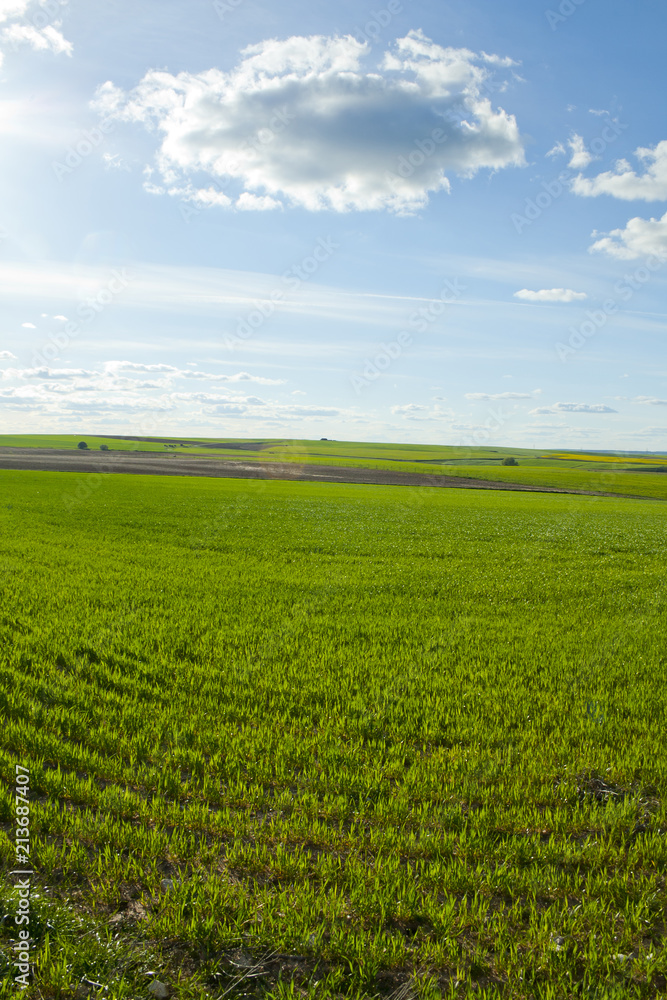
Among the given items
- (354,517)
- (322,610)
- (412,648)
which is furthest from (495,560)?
(354,517)

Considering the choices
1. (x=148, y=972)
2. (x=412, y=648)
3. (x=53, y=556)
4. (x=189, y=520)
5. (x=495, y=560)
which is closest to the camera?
(x=148, y=972)

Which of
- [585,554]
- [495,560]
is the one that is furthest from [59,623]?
[585,554]

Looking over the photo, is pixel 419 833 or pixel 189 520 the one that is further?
pixel 189 520

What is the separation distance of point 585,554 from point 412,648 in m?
18.8

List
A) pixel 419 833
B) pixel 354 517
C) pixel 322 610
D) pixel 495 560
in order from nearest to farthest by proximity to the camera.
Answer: pixel 419 833
pixel 322 610
pixel 495 560
pixel 354 517

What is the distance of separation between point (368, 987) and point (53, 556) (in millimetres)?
18820

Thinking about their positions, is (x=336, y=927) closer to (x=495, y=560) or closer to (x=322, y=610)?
(x=322, y=610)

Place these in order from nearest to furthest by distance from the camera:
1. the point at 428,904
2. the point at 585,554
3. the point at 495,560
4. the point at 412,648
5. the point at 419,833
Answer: the point at 428,904 < the point at 419,833 < the point at 412,648 < the point at 495,560 < the point at 585,554

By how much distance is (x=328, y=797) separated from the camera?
6227 mm

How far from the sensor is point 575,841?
18.8 ft

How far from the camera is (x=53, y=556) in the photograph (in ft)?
64.5

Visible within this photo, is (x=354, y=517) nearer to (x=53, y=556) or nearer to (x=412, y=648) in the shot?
(x=53, y=556)

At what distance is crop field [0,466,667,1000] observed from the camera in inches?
166

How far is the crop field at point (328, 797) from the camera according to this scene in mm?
4211
